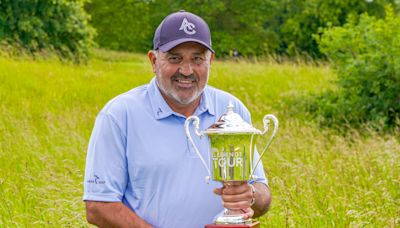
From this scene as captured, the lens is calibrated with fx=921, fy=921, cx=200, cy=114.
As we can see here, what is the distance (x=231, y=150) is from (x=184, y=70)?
1.37 ft

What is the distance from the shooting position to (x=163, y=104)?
12.3ft

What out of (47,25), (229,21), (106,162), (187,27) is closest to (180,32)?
(187,27)

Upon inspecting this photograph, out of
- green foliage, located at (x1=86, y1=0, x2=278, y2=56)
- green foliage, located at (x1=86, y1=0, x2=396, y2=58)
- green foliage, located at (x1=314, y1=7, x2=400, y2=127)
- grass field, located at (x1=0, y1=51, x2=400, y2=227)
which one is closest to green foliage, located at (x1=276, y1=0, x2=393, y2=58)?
green foliage, located at (x1=86, y1=0, x2=396, y2=58)

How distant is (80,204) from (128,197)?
122 inches

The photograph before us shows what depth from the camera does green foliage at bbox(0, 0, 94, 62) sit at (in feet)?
80.4

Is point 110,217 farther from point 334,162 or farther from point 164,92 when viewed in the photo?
point 334,162

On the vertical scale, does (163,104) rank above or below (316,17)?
below

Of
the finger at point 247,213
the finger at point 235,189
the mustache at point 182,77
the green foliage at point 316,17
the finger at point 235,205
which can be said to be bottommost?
the finger at point 247,213

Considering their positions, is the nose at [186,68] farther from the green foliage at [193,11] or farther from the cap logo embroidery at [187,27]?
the green foliage at [193,11]

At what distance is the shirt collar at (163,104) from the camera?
12.2 feet

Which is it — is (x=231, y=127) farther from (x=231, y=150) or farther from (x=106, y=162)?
(x=106, y=162)

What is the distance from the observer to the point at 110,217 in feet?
11.9

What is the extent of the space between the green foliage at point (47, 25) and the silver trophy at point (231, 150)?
69.6ft

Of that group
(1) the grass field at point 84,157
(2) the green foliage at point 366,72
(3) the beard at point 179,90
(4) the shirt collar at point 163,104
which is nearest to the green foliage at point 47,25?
(1) the grass field at point 84,157
